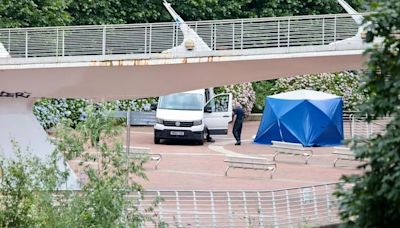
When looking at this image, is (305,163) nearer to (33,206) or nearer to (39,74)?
(39,74)

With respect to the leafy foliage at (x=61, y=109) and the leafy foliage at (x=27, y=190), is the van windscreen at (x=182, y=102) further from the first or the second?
the leafy foliage at (x=27, y=190)

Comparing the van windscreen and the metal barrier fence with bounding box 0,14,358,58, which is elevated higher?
the metal barrier fence with bounding box 0,14,358,58

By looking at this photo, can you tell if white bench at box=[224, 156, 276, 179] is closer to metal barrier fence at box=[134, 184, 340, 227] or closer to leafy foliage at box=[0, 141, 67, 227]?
metal barrier fence at box=[134, 184, 340, 227]

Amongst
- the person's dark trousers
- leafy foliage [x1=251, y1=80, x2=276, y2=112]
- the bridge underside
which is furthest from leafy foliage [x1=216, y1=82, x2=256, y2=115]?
the bridge underside

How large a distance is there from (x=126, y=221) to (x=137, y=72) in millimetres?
11601

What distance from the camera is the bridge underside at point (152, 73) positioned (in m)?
26.6

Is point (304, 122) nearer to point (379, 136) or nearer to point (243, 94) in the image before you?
point (243, 94)

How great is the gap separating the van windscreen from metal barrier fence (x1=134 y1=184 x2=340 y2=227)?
14238mm

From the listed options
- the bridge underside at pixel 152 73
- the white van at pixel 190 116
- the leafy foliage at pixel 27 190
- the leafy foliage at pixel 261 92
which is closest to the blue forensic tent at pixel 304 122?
the white van at pixel 190 116

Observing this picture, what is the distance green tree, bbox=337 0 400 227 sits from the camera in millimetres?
8492

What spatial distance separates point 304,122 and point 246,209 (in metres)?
18.0

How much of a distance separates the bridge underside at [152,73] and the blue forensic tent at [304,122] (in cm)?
1180

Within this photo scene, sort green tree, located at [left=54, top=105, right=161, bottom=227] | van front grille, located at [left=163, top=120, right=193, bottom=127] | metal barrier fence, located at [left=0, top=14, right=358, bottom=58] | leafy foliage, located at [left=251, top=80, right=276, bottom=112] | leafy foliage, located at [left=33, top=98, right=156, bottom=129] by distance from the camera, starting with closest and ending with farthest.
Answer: green tree, located at [left=54, top=105, right=161, bottom=227] → metal barrier fence, located at [left=0, top=14, right=358, bottom=58] → van front grille, located at [left=163, top=120, right=193, bottom=127] → leafy foliage, located at [left=33, top=98, right=156, bottom=129] → leafy foliage, located at [left=251, top=80, right=276, bottom=112]

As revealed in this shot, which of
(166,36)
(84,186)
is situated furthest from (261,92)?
(84,186)
